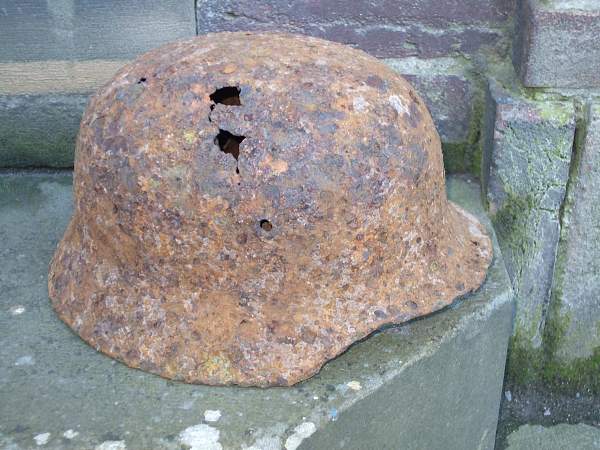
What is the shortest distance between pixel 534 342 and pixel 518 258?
337mm

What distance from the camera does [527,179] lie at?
77.0 inches

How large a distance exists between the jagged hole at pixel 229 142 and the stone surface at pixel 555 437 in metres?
1.45

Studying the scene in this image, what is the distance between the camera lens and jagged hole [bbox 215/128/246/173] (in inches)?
49.8

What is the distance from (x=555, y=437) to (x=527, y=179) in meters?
0.87

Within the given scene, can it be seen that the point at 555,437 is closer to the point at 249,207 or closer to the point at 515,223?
the point at 515,223

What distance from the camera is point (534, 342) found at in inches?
86.9

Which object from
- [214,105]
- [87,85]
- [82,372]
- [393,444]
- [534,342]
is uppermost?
[214,105]

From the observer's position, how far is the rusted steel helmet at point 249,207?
1.25 meters

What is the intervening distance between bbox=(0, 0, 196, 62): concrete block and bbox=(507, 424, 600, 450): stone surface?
5.38 feet

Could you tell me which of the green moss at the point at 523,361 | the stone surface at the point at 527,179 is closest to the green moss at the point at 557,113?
the stone surface at the point at 527,179

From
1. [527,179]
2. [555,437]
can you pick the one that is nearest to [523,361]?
[555,437]

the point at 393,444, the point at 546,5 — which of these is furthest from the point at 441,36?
the point at 393,444

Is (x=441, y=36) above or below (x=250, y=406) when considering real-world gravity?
above

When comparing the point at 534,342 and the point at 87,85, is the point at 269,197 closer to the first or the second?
the point at 87,85
